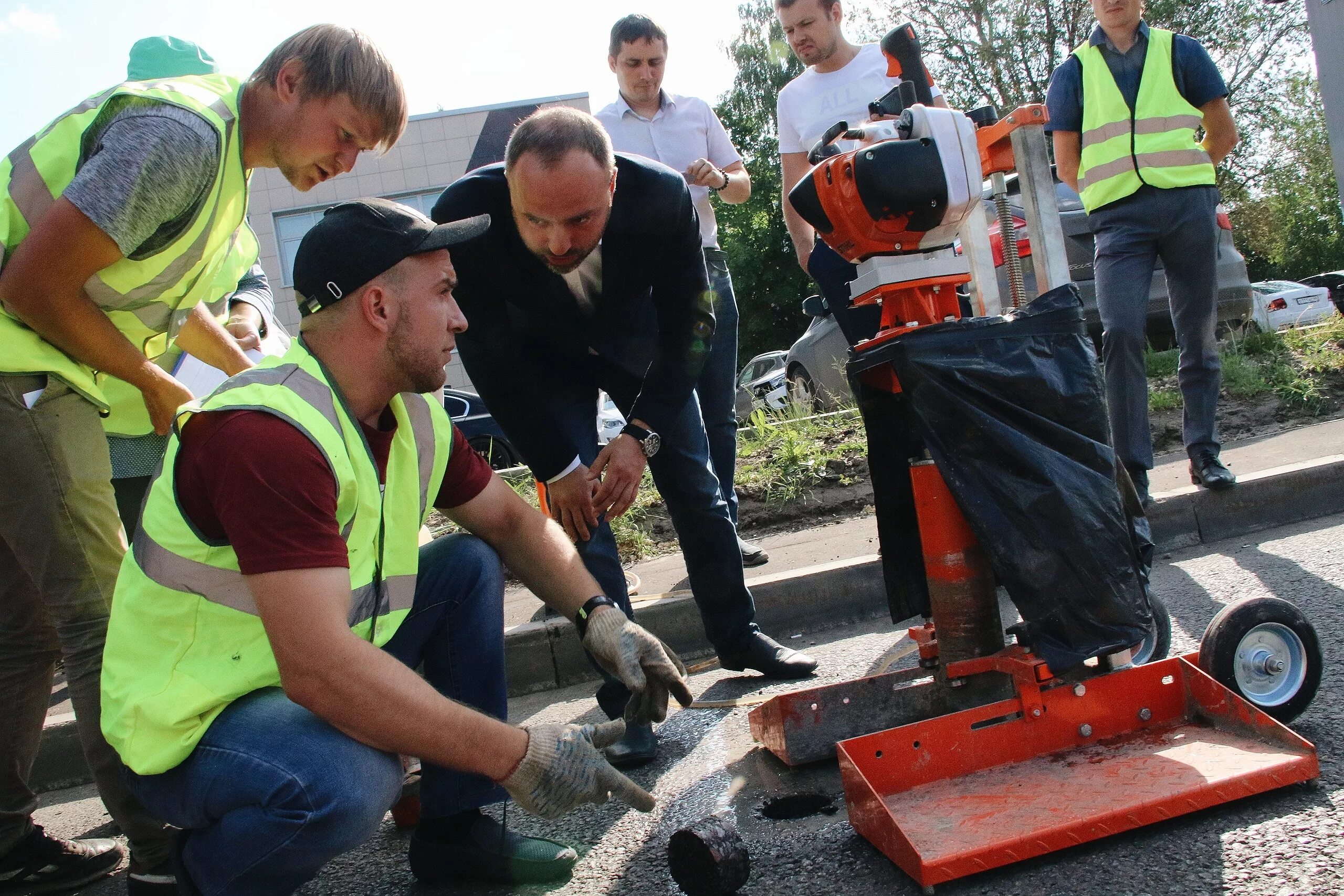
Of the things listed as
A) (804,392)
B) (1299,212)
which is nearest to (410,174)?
(804,392)

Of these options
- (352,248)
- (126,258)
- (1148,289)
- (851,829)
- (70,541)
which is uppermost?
(126,258)

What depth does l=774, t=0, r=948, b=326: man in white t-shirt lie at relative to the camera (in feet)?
13.2

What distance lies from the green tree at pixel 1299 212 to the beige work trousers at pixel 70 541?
1560 inches

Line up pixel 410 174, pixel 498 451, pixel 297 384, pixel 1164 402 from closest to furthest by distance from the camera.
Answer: pixel 297 384
pixel 1164 402
pixel 498 451
pixel 410 174

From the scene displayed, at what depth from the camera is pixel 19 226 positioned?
2139 mm

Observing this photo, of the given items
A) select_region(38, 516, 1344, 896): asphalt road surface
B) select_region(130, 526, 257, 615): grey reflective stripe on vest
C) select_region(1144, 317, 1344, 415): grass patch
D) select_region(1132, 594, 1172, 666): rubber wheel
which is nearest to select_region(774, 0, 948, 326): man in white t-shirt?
select_region(38, 516, 1344, 896): asphalt road surface

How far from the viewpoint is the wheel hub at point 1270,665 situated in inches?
84.7

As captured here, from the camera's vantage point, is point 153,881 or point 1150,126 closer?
point 153,881

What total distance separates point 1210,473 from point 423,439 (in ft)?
11.4

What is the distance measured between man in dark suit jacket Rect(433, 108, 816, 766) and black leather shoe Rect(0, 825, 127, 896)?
4.28 feet

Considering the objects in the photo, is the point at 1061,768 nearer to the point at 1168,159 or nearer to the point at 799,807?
the point at 799,807

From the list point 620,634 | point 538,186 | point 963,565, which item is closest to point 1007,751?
point 963,565

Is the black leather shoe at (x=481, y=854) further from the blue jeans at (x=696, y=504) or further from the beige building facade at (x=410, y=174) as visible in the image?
the beige building facade at (x=410, y=174)

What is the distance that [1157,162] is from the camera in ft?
13.7
